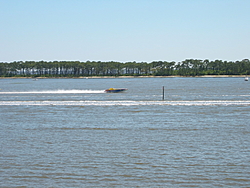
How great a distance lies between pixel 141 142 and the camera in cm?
1966

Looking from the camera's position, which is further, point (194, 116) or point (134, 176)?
point (194, 116)

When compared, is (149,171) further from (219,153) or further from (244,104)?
(244,104)

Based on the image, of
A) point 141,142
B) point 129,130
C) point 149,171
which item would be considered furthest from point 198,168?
point 129,130

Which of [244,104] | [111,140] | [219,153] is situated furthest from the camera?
[244,104]

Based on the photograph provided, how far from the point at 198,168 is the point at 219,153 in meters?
2.76

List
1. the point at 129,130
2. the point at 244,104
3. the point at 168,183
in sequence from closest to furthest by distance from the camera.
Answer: the point at 168,183 < the point at 129,130 < the point at 244,104

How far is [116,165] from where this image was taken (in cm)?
1503

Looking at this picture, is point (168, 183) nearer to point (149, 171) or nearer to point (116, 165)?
point (149, 171)

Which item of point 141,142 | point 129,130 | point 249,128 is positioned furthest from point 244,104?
point 141,142

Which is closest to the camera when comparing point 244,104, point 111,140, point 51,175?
point 51,175

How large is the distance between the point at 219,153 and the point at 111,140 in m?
6.15

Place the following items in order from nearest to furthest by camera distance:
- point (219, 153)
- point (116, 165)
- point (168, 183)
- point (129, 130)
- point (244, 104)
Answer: point (168, 183)
point (116, 165)
point (219, 153)
point (129, 130)
point (244, 104)

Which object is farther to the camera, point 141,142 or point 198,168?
point 141,142

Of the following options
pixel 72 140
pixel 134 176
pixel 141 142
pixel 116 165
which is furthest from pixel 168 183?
pixel 72 140
